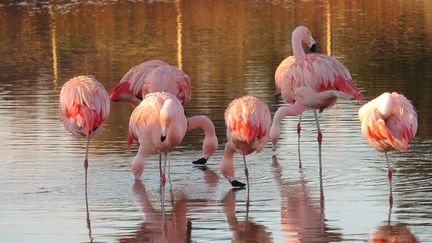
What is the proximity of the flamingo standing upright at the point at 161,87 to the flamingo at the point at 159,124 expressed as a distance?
125cm

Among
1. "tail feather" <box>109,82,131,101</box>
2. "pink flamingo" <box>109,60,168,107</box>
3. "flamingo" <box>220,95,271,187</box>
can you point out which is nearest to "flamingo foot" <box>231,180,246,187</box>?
"flamingo" <box>220,95,271,187</box>

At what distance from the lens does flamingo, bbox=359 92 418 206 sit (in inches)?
402

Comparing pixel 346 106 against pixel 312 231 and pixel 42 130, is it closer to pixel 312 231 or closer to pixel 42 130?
pixel 42 130

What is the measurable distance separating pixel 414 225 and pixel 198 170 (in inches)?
135

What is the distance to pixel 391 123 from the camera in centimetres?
1027

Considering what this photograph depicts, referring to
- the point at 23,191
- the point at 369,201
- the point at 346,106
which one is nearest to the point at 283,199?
the point at 369,201

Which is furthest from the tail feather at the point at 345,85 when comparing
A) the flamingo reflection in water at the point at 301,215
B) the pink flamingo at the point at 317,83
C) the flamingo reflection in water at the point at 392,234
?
the flamingo reflection in water at the point at 392,234

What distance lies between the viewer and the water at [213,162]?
30.9 feet

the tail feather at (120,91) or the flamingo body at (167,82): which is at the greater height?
the flamingo body at (167,82)

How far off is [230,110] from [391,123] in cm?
162

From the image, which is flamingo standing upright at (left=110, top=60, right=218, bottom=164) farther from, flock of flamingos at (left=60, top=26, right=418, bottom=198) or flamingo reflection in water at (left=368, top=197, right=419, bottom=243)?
flamingo reflection in water at (left=368, top=197, right=419, bottom=243)

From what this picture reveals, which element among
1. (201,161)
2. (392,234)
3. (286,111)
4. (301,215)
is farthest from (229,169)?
(392,234)

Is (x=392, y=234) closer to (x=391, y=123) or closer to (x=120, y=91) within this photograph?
(x=391, y=123)

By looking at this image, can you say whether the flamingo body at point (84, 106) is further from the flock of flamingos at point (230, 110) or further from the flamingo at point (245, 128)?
the flamingo at point (245, 128)
